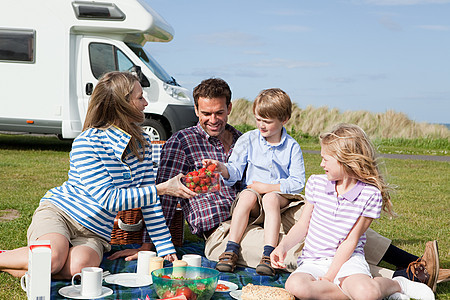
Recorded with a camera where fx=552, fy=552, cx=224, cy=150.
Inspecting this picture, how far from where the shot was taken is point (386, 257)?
3.69m

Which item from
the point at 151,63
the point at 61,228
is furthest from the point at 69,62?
the point at 61,228

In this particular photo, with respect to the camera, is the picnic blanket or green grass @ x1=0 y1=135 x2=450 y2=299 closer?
the picnic blanket

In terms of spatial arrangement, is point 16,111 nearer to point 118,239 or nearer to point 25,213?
point 25,213

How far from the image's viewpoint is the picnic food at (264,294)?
9.52ft

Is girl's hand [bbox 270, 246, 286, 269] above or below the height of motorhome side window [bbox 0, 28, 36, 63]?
below

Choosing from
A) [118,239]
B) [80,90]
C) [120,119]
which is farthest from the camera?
[80,90]

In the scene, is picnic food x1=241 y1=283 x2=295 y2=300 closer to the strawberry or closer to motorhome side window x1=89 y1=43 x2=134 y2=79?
the strawberry

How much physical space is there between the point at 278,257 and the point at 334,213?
425mm

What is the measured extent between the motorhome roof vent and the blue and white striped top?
6969 millimetres

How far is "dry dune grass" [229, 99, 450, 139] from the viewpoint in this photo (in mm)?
18250

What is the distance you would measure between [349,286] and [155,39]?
8.74 metres

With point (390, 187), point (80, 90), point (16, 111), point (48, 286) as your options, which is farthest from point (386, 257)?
point (16, 111)


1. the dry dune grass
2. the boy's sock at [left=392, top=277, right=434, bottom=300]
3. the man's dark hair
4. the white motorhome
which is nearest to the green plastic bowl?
the boy's sock at [left=392, top=277, right=434, bottom=300]

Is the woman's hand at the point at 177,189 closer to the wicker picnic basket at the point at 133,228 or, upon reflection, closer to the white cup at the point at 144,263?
the white cup at the point at 144,263
